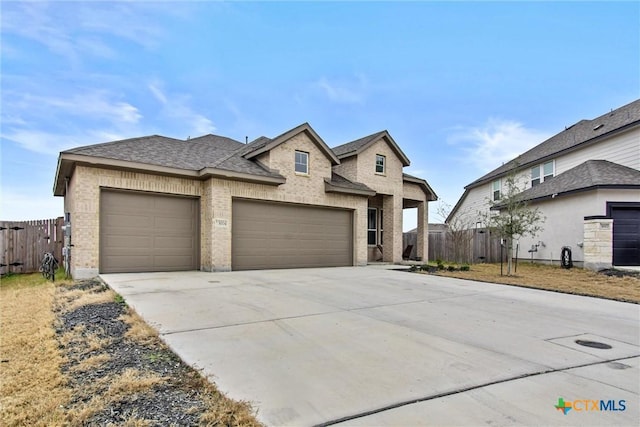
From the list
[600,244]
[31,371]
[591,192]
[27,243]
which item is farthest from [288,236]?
[591,192]

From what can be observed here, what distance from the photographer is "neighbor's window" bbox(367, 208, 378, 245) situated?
18.6 meters

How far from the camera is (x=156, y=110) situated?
57.4ft

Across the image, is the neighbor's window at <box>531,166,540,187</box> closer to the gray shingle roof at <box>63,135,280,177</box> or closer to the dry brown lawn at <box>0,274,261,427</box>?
the gray shingle roof at <box>63,135,280,177</box>

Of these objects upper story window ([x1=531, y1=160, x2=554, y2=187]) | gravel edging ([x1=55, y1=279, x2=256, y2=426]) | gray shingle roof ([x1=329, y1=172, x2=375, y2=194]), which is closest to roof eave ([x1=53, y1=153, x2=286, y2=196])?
gray shingle roof ([x1=329, y1=172, x2=375, y2=194])

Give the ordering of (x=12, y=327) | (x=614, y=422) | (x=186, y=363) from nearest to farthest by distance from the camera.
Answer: (x=614, y=422), (x=186, y=363), (x=12, y=327)

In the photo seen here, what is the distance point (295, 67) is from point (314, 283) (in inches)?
469

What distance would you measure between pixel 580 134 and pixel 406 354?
71.1ft

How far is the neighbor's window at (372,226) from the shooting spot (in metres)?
18.6

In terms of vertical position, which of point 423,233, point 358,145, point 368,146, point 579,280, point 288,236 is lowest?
point 579,280

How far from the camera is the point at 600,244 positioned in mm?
14023

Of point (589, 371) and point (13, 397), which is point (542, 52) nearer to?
point (589, 371)

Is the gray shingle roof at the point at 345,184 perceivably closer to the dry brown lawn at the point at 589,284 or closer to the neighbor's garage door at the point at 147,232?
the dry brown lawn at the point at 589,284

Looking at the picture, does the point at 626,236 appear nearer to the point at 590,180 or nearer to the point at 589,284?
the point at 590,180

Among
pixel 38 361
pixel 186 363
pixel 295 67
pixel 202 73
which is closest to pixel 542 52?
pixel 295 67
